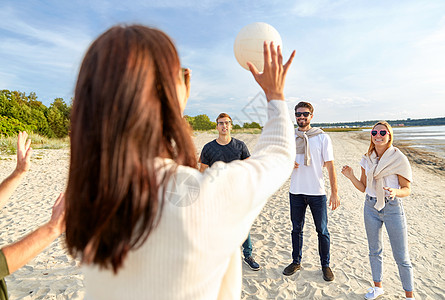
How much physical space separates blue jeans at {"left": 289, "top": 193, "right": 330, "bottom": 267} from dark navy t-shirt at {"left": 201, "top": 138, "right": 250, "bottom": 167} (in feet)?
3.68

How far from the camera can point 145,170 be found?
0.73 meters

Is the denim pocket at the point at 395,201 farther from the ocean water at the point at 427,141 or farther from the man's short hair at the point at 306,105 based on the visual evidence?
the ocean water at the point at 427,141

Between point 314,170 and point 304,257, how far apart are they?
1.79m

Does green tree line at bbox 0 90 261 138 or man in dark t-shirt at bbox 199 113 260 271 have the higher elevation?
green tree line at bbox 0 90 261 138

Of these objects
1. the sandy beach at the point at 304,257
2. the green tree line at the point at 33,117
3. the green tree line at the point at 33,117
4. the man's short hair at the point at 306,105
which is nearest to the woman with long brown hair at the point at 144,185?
the sandy beach at the point at 304,257

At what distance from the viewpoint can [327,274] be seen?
413 centimetres

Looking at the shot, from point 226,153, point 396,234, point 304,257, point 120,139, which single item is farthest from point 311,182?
point 120,139

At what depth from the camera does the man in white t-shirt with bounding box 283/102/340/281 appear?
13.3 ft

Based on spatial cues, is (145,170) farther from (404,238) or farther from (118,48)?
(404,238)

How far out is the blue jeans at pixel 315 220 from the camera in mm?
4047

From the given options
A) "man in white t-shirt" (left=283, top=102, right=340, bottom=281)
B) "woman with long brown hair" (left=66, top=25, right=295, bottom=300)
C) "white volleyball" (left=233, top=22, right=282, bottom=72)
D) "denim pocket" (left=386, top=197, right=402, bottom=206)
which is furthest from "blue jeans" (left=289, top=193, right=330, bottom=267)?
"woman with long brown hair" (left=66, top=25, right=295, bottom=300)

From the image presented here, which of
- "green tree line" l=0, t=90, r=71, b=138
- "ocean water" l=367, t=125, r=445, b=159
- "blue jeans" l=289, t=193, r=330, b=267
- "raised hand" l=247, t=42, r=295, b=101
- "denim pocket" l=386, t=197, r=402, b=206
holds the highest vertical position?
"green tree line" l=0, t=90, r=71, b=138

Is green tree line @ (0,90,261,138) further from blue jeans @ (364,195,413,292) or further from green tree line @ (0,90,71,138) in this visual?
blue jeans @ (364,195,413,292)

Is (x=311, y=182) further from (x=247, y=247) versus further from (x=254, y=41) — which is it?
(x=254, y=41)
